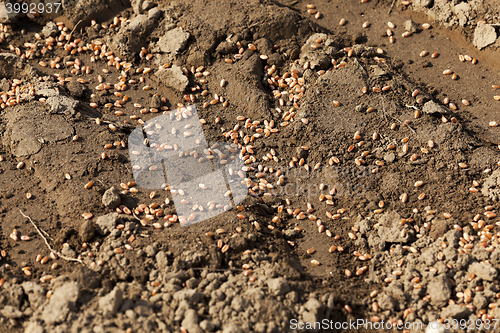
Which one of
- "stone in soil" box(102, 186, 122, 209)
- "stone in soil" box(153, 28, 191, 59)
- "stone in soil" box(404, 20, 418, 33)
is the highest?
"stone in soil" box(153, 28, 191, 59)

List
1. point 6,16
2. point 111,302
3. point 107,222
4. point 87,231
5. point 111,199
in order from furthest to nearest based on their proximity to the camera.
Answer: point 6,16, point 111,199, point 107,222, point 87,231, point 111,302

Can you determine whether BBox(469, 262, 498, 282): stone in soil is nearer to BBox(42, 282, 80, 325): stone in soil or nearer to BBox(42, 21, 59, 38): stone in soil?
BBox(42, 282, 80, 325): stone in soil

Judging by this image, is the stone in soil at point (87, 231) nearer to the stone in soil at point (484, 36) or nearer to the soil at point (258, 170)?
the soil at point (258, 170)

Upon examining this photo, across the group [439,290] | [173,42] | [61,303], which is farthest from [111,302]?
[173,42]

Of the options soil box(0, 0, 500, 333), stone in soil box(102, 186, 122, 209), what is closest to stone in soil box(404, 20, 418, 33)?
soil box(0, 0, 500, 333)

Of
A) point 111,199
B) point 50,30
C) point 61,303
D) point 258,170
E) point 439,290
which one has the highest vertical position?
point 50,30

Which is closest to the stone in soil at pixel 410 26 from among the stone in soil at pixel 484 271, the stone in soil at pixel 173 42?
the stone in soil at pixel 173 42

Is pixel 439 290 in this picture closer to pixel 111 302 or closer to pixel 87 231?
pixel 111 302

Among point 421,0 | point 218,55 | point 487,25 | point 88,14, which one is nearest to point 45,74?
point 88,14
